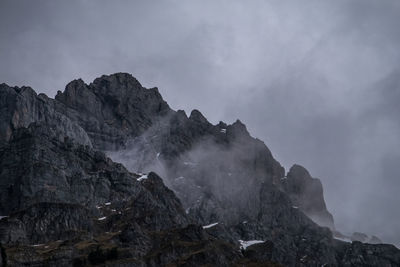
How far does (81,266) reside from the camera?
199875mm

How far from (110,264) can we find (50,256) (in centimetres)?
2022

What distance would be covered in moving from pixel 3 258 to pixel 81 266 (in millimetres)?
25737

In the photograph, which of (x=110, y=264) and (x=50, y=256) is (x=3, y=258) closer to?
(x=50, y=256)

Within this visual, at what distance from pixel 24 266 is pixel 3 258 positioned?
7141 millimetres

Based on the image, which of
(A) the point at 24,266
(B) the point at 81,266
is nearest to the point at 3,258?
(A) the point at 24,266

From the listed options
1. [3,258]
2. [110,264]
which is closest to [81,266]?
[110,264]

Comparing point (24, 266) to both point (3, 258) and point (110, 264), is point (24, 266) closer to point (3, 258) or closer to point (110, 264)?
point (3, 258)

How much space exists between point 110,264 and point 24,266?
27923mm

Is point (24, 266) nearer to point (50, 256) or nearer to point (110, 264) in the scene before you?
point (50, 256)

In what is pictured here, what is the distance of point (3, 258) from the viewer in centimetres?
18912

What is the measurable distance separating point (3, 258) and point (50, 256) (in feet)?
51.6

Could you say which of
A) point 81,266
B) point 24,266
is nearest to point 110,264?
point 81,266

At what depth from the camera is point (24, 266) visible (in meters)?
191

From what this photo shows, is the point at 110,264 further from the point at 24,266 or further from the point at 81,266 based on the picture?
the point at 24,266
